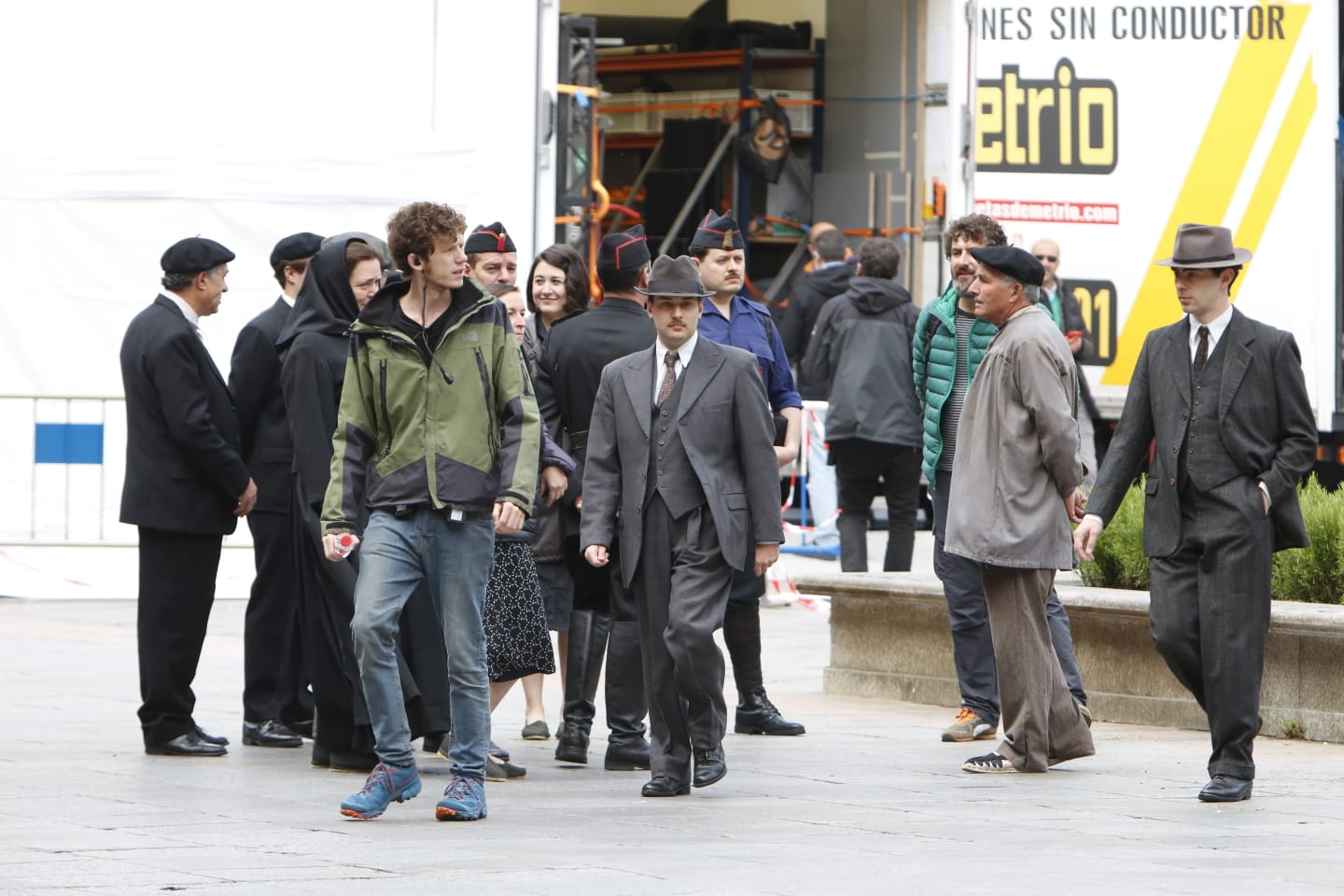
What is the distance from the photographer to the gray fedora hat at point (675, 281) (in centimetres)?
768

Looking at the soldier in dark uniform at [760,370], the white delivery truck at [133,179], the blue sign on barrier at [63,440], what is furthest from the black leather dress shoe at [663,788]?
the blue sign on barrier at [63,440]

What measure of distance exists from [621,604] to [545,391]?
90 centimetres

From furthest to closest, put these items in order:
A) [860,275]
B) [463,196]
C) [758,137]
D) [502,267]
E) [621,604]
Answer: [758,137] < [463,196] < [860,275] < [502,267] < [621,604]

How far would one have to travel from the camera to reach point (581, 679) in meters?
8.56

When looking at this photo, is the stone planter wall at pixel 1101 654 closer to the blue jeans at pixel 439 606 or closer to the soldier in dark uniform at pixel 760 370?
the soldier in dark uniform at pixel 760 370

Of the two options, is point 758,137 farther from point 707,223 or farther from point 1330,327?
point 707,223

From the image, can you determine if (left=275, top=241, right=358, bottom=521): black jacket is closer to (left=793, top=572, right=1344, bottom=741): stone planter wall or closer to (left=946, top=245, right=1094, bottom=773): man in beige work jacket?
(left=946, top=245, right=1094, bottom=773): man in beige work jacket

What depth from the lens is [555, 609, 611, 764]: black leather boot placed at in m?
8.42

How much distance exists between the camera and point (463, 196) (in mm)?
14000

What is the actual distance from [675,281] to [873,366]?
517cm

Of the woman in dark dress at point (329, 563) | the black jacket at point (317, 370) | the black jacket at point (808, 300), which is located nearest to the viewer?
the woman in dark dress at point (329, 563)

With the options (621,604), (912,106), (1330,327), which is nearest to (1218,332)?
(621,604)

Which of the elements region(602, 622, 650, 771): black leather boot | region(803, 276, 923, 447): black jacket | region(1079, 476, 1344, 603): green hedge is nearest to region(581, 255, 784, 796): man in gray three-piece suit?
region(602, 622, 650, 771): black leather boot

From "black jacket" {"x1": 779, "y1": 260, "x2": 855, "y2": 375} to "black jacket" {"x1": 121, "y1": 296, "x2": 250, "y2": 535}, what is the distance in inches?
272
